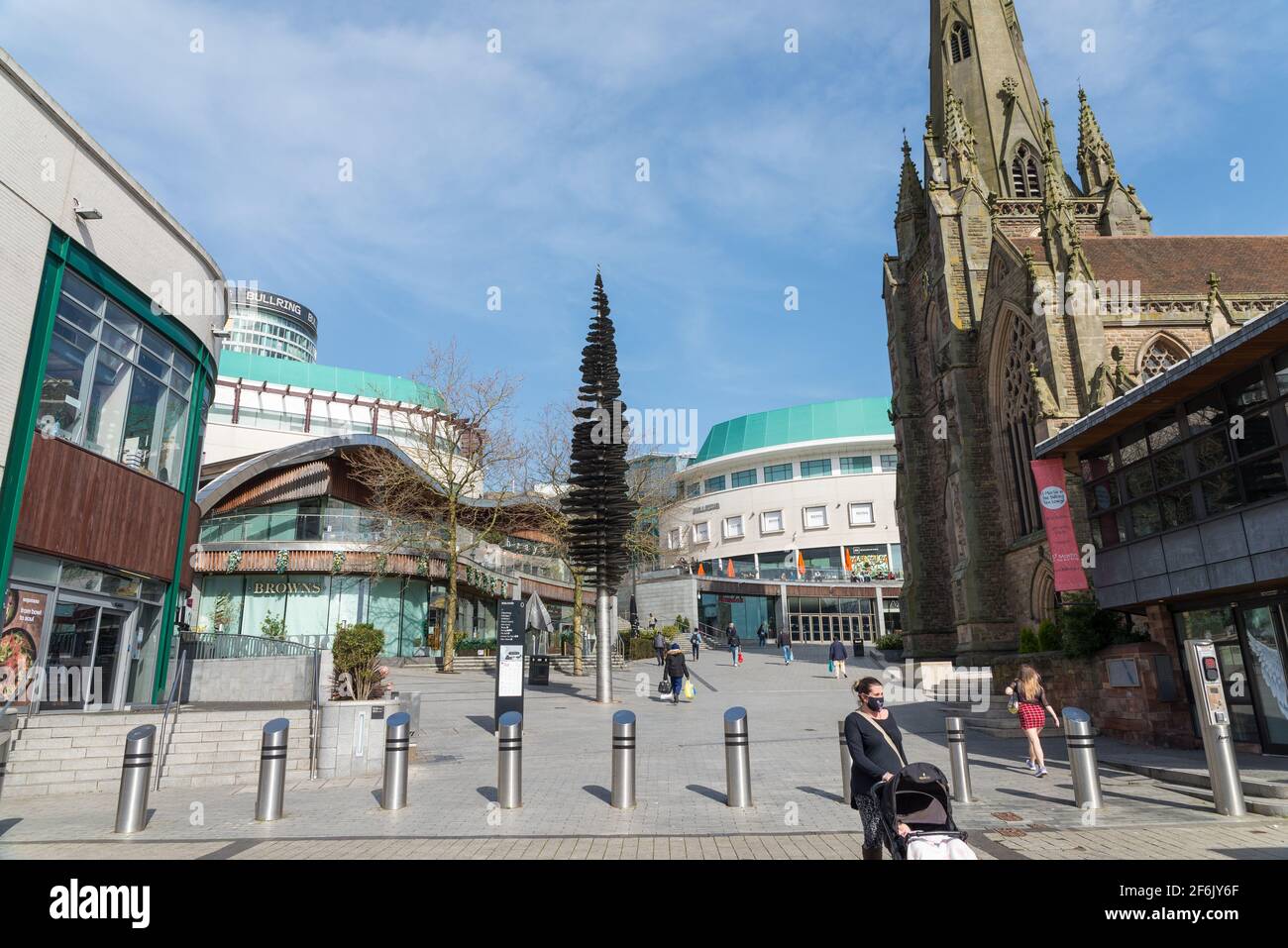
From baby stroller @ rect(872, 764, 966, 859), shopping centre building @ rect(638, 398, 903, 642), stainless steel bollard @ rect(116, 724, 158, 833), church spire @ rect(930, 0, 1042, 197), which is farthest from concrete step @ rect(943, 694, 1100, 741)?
shopping centre building @ rect(638, 398, 903, 642)

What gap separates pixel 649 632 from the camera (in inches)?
1703

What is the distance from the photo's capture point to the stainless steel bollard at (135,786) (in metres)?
8.44

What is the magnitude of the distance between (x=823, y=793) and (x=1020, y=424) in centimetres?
2147

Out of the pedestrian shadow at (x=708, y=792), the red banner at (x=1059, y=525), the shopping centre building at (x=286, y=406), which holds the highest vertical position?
the shopping centre building at (x=286, y=406)

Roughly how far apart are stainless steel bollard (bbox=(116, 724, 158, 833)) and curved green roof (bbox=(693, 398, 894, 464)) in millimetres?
68283

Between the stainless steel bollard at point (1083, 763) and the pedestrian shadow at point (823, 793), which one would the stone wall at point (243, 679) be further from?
the stainless steel bollard at point (1083, 763)

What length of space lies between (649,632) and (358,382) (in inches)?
1806

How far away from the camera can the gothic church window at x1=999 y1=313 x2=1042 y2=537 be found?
27.1 m

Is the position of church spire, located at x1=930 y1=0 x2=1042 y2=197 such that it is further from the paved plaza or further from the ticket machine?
the ticket machine

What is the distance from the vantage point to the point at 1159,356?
25.7 m

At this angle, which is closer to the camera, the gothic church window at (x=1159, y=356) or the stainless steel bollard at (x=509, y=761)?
the stainless steel bollard at (x=509, y=761)

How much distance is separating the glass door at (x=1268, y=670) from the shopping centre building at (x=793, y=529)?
45563 mm

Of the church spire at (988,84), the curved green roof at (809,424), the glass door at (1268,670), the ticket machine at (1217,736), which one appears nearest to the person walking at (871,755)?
the ticket machine at (1217,736)
